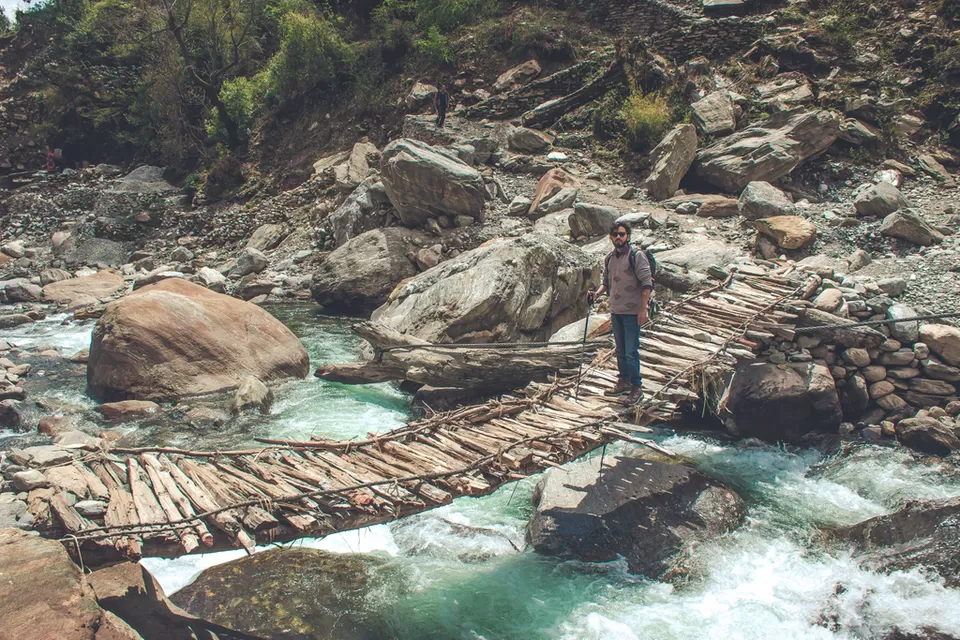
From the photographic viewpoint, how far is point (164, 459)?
4.00 metres

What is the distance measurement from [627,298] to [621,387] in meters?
0.80

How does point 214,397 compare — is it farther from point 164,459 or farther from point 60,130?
point 60,130

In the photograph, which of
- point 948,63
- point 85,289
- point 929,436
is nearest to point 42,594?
point 929,436

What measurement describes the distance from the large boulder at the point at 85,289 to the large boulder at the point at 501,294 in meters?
7.46

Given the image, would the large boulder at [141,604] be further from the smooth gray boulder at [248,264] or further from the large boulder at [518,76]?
the large boulder at [518,76]

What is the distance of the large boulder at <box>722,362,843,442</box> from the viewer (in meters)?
6.38

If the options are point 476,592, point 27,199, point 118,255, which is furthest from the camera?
point 27,199

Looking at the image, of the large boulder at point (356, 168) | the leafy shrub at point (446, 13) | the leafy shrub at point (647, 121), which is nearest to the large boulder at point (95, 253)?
the large boulder at point (356, 168)

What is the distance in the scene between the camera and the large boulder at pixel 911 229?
8.22 m

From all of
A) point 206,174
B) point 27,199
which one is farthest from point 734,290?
point 27,199

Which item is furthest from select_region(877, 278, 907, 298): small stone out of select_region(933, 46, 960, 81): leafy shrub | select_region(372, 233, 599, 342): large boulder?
select_region(933, 46, 960, 81): leafy shrub

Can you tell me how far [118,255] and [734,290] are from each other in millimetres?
15717

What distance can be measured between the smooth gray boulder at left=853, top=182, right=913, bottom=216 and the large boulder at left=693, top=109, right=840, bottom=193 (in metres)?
2.07

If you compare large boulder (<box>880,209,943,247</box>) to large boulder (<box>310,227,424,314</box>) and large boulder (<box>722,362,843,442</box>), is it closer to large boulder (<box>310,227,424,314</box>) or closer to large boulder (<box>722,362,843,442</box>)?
large boulder (<box>722,362,843,442</box>)
